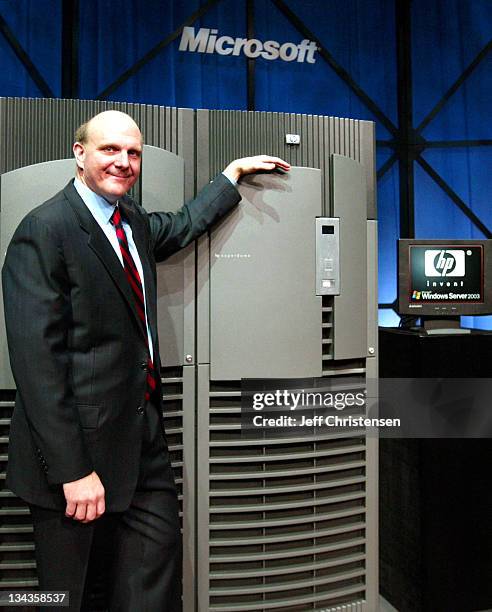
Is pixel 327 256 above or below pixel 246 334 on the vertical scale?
above

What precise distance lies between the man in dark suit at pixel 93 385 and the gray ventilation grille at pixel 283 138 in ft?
1.57

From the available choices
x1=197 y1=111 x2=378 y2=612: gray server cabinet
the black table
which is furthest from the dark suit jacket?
the black table

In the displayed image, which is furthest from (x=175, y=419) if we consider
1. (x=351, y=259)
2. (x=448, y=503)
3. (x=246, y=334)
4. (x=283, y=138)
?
(x=448, y=503)

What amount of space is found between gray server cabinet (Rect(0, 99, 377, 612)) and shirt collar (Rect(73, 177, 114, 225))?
317mm

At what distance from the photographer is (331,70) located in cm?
484

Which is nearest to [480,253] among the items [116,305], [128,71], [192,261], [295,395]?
[295,395]

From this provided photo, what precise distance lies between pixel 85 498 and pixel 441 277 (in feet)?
5.62

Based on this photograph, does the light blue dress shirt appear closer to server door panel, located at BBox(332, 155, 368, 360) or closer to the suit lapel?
the suit lapel

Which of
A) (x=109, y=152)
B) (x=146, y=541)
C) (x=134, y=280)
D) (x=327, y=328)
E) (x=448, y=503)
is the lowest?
(x=448, y=503)

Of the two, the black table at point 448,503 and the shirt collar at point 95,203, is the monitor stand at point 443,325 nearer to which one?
the black table at point 448,503

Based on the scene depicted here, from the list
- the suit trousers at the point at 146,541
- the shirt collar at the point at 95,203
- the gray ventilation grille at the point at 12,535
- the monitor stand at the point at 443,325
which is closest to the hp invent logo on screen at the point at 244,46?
the monitor stand at the point at 443,325

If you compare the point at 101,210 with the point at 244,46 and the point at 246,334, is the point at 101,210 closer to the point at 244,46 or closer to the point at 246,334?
the point at 246,334

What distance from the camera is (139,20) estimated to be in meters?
4.43

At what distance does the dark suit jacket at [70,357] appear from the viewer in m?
1.31
